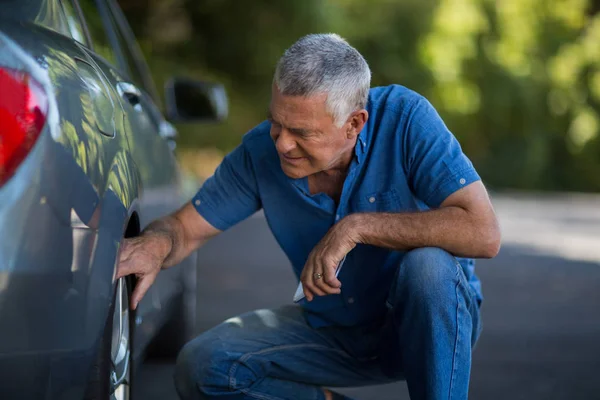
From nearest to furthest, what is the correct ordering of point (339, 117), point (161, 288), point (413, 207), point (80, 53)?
point (80, 53) < point (339, 117) < point (413, 207) < point (161, 288)

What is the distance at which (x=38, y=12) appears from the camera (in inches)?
97.5

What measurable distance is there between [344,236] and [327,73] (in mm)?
482

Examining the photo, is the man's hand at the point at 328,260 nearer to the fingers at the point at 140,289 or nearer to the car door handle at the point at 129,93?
the fingers at the point at 140,289

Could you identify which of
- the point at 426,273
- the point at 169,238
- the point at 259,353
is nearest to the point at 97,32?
the point at 169,238

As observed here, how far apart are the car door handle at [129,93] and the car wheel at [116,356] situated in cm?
69

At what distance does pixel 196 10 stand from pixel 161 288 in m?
13.3

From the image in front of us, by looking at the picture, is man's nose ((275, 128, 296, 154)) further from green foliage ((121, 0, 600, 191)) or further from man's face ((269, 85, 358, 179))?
green foliage ((121, 0, 600, 191))

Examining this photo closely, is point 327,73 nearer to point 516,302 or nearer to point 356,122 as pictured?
point 356,122

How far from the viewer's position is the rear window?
2313 mm

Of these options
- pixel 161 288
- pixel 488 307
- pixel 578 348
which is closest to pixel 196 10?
pixel 488 307

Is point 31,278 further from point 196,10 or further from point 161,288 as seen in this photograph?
point 196,10

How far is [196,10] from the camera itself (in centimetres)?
1639

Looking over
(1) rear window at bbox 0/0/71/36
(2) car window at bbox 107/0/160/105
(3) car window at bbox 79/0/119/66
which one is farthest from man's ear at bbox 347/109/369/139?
(2) car window at bbox 107/0/160/105

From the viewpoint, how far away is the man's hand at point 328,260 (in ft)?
9.45
